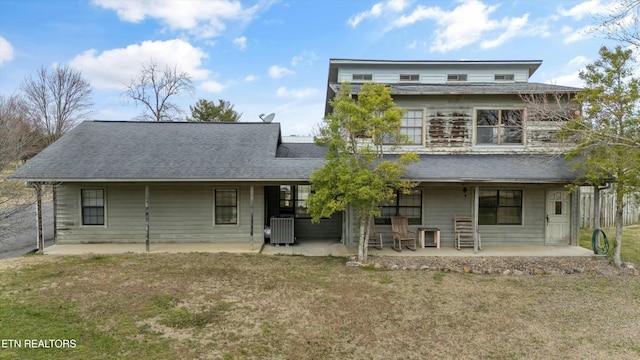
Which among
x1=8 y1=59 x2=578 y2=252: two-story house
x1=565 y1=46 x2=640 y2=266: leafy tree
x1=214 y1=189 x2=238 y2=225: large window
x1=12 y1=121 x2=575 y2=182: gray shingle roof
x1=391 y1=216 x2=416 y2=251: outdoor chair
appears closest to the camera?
x1=565 y1=46 x2=640 y2=266: leafy tree

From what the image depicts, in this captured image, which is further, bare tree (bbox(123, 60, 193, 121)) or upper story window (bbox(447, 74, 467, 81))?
bare tree (bbox(123, 60, 193, 121))

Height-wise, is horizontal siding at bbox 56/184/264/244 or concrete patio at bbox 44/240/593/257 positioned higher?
horizontal siding at bbox 56/184/264/244

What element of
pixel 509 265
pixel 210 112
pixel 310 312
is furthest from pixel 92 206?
pixel 210 112

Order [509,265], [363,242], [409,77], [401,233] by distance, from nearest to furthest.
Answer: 1. [509,265]
2. [363,242]
3. [401,233]
4. [409,77]

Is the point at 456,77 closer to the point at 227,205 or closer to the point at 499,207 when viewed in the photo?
the point at 499,207

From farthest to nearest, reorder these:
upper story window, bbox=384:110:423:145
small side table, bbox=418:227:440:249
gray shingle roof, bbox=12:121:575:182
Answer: upper story window, bbox=384:110:423:145 < small side table, bbox=418:227:440:249 < gray shingle roof, bbox=12:121:575:182

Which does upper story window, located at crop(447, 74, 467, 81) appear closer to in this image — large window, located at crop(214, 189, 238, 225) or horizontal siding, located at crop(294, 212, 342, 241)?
horizontal siding, located at crop(294, 212, 342, 241)

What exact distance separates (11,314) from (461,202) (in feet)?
37.3

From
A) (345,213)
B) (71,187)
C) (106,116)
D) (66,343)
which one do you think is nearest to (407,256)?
(345,213)

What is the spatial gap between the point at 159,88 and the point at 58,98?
405 inches

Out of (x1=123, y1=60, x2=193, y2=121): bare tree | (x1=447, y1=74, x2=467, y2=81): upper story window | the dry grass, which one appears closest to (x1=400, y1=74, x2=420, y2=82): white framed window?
(x1=447, y1=74, x2=467, y2=81): upper story window

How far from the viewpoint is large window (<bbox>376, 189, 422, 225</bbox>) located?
11148 mm

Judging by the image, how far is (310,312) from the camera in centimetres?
577

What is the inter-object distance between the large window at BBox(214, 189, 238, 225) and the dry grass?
2930 millimetres
